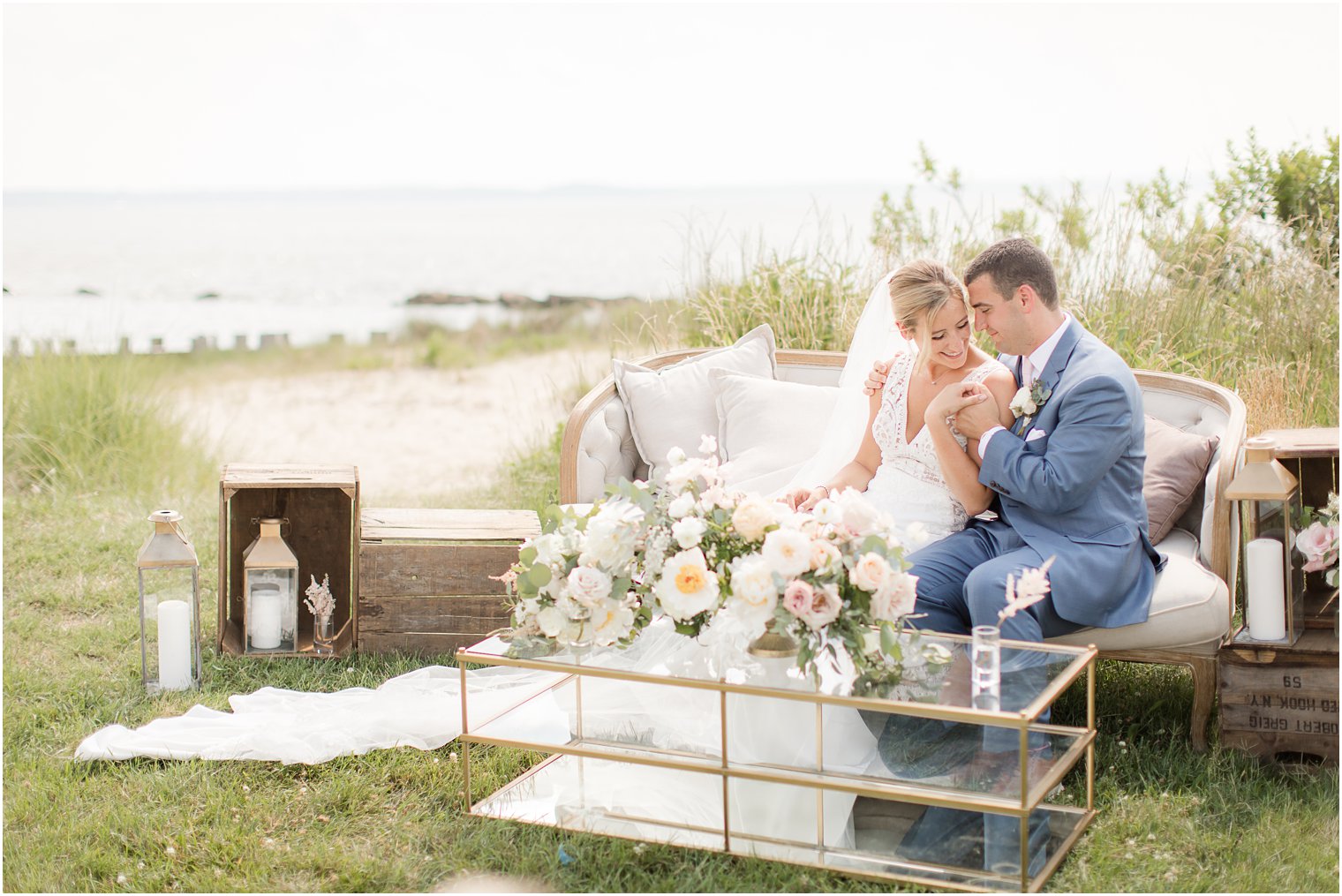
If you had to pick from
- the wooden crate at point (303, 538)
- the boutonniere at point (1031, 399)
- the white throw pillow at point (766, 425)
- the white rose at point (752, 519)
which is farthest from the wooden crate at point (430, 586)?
the boutonniere at point (1031, 399)

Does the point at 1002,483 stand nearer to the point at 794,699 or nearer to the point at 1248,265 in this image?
the point at 794,699

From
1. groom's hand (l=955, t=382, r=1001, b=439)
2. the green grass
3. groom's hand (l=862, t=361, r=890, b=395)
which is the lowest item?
the green grass

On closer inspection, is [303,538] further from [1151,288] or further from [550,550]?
[1151,288]

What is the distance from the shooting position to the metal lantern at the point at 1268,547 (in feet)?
10.1

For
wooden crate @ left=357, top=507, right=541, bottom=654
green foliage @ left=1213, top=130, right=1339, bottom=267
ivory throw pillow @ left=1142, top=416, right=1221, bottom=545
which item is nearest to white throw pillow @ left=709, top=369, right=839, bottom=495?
wooden crate @ left=357, top=507, right=541, bottom=654

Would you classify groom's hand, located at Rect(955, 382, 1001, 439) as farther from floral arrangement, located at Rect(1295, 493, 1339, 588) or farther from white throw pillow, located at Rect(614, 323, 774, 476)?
white throw pillow, located at Rect(614, 323, 774, 476)

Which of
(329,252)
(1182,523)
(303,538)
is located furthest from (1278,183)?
(329,252)

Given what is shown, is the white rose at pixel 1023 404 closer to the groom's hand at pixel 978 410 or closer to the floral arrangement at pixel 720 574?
the groom's hand at pixel 978 410

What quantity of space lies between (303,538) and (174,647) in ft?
2.27

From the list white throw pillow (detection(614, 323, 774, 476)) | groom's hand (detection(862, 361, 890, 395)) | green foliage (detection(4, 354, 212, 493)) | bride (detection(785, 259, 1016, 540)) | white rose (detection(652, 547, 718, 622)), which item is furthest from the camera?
green foliage (detection(4, 354, 212, 493))

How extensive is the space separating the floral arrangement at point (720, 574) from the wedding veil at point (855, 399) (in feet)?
3.80

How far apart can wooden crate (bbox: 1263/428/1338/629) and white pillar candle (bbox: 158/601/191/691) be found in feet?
10.9

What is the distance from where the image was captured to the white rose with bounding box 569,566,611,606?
259 cm

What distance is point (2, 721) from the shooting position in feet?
11.7
